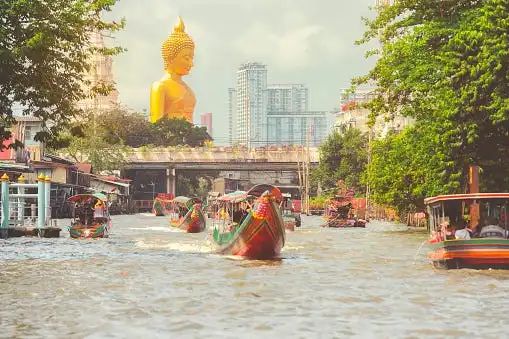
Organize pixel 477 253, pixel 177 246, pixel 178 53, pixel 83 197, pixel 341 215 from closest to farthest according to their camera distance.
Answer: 1. pixel 477 253
2. pixel 177 246
3. pixel 83 197
4. pixel 341 215
5. pixel 178 53

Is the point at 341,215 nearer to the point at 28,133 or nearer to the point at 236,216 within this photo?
the point at 28,133

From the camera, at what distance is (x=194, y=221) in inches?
1938

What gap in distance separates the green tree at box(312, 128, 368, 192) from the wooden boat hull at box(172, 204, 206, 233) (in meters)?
36.7

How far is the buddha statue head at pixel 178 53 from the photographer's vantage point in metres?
130

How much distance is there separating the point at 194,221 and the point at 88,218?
10.1 m

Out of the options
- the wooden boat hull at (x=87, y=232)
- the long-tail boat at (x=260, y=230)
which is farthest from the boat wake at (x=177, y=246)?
the long-tail boat at (x=260, y=230)

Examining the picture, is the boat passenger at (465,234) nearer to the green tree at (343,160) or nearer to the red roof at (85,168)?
the red roof at (85,168)

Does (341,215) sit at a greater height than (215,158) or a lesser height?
lesser

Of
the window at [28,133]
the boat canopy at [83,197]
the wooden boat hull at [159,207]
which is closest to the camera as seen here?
the boat canopy at [83,197]

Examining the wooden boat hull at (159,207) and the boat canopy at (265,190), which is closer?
the boat canopy at (265,190)

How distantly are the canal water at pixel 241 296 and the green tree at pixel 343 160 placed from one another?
57281mm

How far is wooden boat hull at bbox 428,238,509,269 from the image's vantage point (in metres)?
21.6

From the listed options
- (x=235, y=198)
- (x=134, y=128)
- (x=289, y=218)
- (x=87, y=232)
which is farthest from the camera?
(x=134, y=128)

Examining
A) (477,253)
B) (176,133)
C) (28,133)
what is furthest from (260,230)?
(176,133)
